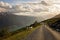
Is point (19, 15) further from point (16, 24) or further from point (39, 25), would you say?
point (39, 25)

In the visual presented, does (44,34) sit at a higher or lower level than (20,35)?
lower

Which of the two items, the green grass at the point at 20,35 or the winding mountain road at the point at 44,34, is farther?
the green grass at the point at 20,35

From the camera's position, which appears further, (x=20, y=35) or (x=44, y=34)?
(x=44, y=34)

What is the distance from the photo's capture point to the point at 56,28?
7656 mm

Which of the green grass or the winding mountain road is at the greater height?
the green grass

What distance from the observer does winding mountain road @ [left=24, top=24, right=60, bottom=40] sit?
668cm

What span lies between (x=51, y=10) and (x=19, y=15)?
1.66 m

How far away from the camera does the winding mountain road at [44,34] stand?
21.9ft

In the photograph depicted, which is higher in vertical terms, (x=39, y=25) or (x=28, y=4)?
(x=28, y=4)

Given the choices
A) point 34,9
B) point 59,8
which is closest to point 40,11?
point 34,9

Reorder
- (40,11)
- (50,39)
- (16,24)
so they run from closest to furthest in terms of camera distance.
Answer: (50,39) < (16,24) < (40,11)

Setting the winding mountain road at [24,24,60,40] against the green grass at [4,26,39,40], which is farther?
the green grass at [4,26,39,40]

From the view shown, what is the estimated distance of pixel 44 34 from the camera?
714cm

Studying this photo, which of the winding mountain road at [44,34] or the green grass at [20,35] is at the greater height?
the green grass at [20,35]
